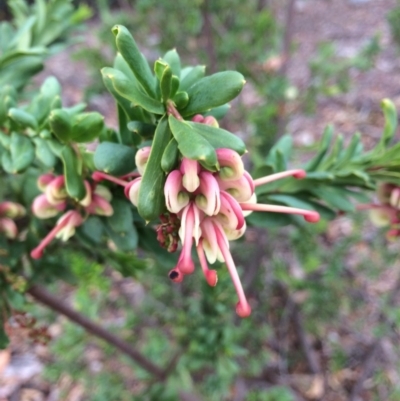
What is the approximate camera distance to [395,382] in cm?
141

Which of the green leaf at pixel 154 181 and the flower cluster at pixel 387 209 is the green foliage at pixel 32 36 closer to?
the green leaf at pixel 154 181

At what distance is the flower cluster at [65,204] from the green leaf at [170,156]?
14 centimetres

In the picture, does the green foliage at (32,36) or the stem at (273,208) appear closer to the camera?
the stem at (273,208)

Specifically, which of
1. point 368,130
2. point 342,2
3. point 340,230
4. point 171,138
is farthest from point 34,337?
point 342,2

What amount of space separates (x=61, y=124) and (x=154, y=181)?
132 mm

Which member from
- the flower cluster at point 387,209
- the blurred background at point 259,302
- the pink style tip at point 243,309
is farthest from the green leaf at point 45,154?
the blurred background at point 259,302

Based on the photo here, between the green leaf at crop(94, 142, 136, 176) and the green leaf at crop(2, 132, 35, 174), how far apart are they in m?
0.10

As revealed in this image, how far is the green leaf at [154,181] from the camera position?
0.32m

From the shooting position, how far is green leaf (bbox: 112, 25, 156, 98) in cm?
32

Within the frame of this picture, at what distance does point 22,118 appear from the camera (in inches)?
17.7

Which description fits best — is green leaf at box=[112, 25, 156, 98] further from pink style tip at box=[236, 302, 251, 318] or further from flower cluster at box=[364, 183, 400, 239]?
flower cluster at box=[364, 183, 400, 239]

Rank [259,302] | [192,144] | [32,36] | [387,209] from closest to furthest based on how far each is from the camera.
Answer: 1. [192,144]
2. [387,209]
3. [32,36]
4. [259,302]

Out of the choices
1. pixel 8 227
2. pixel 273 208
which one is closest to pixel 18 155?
pixel 8 227

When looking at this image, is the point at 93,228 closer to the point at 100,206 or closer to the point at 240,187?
the point at 100,206
